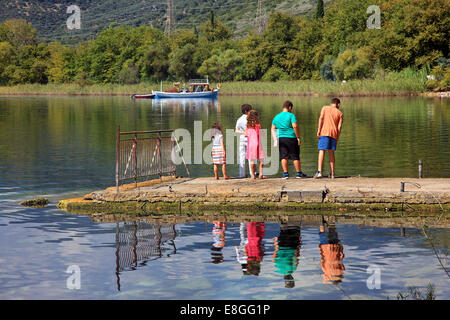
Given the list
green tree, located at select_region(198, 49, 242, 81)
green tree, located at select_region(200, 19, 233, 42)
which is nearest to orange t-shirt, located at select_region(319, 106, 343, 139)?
green tree, located at select_region(198, 49, 242, 81)

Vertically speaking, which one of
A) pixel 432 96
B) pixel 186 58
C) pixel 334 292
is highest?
pixel 186 58

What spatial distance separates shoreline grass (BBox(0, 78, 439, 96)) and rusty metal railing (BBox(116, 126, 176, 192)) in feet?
224

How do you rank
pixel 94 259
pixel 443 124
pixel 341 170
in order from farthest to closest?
pixel 443 124 < pixel 341 170 < pixel 94 259

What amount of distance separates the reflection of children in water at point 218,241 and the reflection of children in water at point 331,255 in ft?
5.97

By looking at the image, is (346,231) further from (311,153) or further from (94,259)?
(311,153)

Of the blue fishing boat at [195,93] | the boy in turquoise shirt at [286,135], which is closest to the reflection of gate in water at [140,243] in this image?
the boy in turquoise shirt at [286,135]

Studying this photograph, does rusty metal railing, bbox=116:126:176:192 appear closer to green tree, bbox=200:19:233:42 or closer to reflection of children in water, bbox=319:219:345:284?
reflection of children in water, bbox=319:219:345:284

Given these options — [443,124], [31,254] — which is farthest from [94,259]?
[443,124]

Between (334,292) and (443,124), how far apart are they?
119 ft

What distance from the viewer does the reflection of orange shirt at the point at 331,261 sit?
11.3 meters

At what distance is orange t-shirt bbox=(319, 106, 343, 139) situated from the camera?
1823 cm

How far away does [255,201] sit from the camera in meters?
17.2

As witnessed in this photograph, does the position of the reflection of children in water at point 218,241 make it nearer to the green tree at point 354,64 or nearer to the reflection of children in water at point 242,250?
the reflection of children in water at point 242,250

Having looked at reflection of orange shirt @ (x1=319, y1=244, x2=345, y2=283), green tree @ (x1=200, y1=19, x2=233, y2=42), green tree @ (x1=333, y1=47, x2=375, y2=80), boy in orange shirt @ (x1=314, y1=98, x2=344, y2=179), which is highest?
green tree @ (x1=200, y1=19, x2=233, y2=42)
